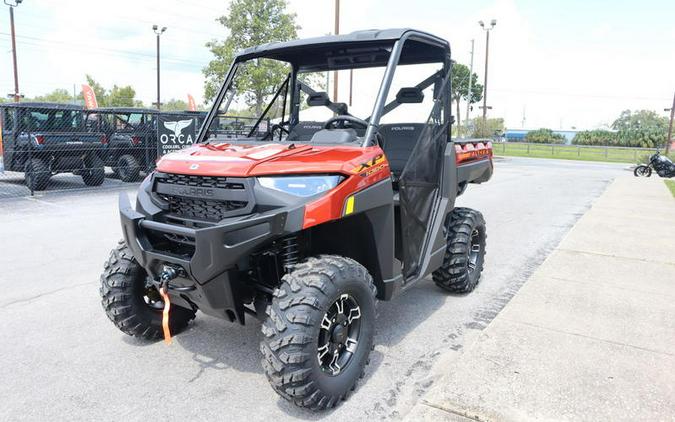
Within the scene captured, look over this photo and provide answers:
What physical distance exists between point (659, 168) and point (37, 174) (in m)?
23.3

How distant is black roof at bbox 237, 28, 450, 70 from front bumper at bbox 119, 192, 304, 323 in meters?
1.53

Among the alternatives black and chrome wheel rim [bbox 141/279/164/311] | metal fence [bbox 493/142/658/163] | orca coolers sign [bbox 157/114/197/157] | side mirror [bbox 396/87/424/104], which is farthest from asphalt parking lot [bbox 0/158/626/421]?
metal fence [bbox 493/142/658/163]

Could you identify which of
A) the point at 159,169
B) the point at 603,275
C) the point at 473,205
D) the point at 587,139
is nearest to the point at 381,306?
the point at 159,169

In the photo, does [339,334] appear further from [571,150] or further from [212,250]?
[571,150]

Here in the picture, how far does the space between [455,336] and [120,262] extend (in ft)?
8.46

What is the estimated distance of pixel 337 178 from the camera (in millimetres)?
2975

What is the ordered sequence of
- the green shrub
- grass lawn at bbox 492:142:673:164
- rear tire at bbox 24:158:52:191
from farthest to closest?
the green shrub, grass lawn at bbox 492:142:673:164, rear tire at bbox 24:158:52:191

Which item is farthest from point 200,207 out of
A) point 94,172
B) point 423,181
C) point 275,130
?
point 94,172

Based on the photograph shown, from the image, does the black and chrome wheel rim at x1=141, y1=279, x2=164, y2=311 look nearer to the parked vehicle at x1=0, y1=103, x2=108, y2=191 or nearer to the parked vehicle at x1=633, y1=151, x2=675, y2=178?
the parked vehicle at x1=0, y1=103, x2=108, y2=191

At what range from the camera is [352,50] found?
399 centimetres

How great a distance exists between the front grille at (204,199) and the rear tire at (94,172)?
35.4ft

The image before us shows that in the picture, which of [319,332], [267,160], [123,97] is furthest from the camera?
[123,97]

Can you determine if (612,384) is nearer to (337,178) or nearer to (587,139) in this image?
(337,178)

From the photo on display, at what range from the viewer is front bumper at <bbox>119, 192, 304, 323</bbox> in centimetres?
269
